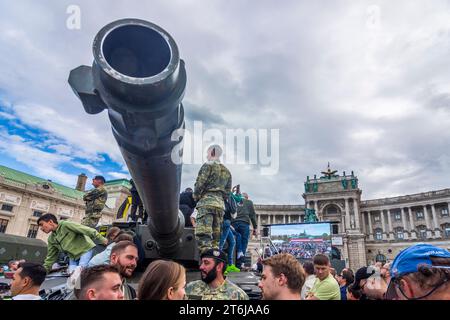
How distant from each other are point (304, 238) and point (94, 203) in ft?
97.1

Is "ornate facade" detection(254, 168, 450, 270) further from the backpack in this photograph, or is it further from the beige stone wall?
the backpack

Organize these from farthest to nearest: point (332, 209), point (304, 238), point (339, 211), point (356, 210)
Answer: point (332, 209), point (339, 211), point (356, 210), point (304, 238)

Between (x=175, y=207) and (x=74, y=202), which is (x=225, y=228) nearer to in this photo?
(x=175, y=207)

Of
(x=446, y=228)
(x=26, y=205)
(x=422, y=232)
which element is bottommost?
(x=26, y=205)

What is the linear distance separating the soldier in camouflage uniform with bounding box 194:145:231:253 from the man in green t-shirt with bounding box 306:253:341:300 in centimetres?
173

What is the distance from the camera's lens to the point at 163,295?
99.3 inches

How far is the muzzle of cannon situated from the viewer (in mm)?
1426

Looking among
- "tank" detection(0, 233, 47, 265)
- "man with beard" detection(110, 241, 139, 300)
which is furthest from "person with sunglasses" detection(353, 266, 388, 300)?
"tank" detection(0, 233, 47, 265)

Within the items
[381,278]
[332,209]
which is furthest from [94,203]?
[332,209]

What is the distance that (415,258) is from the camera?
2.11 meters

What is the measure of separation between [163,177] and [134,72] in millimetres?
960

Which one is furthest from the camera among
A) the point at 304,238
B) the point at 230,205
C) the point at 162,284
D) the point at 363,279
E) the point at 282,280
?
the point at 304,238

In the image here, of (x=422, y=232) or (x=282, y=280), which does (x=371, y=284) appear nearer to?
(x=282, y=280)

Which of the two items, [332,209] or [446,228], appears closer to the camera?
[446,228]
